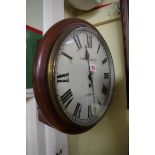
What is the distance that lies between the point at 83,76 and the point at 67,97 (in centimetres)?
11

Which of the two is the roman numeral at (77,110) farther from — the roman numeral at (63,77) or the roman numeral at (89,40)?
the roman numeral at (89,40)

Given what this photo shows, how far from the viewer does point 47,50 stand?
1.93 ft

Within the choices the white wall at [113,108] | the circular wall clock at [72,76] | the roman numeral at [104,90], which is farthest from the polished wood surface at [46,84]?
the white wall at [113,108]

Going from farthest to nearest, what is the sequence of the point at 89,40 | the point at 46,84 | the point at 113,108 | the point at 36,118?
the point at 113,108 → the point at 36,118 → the point at 89,40 → the point at 46,84

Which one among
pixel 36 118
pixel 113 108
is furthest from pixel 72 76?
pixel 113 108

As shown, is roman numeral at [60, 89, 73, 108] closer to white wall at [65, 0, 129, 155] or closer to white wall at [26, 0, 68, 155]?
white wall at [26, 0, 68, 155]

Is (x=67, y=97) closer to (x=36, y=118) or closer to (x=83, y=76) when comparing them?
(x=83, y=76)

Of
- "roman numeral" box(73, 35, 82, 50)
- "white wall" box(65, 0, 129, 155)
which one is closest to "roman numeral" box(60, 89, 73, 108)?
"roman numeral" box(73, 35, 82, 50)

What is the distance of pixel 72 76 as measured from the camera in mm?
623

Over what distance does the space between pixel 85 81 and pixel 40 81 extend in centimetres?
18

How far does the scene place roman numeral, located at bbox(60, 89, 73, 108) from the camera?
0.59 m

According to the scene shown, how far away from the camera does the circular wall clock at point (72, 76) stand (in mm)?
568
